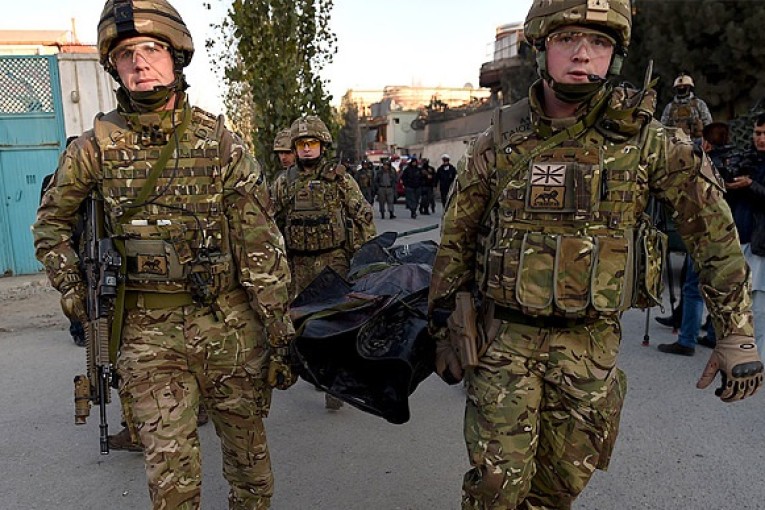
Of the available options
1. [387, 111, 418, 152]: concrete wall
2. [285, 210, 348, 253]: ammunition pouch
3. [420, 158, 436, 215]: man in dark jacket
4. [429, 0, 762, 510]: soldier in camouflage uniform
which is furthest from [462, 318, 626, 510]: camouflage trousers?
[387, 111, 418, 152]: concrete wall

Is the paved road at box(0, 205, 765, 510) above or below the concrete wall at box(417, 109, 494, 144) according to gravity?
below

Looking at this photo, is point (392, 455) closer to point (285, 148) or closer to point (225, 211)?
point (225, 211)

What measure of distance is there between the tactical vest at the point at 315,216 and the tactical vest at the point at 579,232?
235 centimetres

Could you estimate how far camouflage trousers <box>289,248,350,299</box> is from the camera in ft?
14.5

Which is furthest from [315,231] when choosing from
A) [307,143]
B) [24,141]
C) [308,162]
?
[24,141]

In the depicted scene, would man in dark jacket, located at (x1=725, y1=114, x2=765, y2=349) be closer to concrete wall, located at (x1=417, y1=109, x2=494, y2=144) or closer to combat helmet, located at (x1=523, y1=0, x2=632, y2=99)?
combat helmet, located at (x1=523, y1=0, x2=632, y2=99)

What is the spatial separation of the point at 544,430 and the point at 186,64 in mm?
1940

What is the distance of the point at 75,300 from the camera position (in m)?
2.36

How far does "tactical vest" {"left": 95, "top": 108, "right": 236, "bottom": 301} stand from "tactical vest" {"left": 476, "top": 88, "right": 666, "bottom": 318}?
110 cm

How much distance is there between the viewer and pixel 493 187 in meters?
2.21

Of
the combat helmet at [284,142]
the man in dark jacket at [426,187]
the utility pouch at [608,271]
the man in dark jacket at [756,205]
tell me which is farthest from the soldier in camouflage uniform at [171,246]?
the man in dark jacket at [426,187]

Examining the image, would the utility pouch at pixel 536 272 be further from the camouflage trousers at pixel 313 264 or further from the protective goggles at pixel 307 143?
the protective goggles at pixel 307 143

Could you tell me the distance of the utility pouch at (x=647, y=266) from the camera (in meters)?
2.08

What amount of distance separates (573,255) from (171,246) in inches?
56.4
